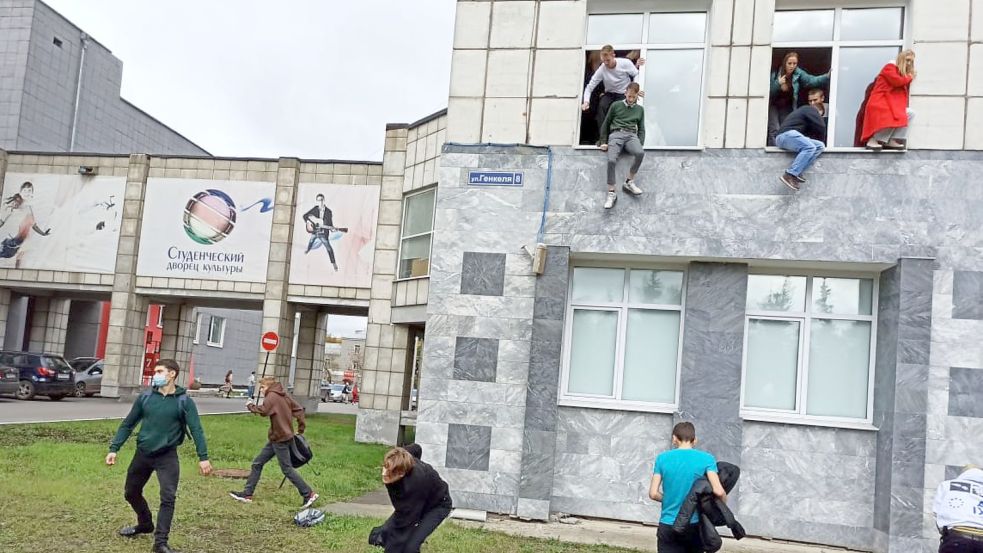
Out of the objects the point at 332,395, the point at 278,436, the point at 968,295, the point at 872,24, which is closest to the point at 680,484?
the point at 968,295

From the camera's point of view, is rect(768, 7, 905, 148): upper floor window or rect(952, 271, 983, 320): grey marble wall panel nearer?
rect(952, 271, 983, 320): grey marble wall panel

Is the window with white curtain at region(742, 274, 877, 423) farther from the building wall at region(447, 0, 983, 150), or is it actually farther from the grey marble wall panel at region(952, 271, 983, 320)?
the building wall at region(447, 0, 983, 150)

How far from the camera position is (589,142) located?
12031 mm

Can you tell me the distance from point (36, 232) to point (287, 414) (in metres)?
24.1

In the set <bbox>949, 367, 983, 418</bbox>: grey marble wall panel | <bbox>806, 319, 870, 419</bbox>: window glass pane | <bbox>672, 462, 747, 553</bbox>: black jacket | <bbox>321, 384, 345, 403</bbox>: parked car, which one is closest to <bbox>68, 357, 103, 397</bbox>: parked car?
<bbox>806, 319, 870, 419</bbox>: window glass pane

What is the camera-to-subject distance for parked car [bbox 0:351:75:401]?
27.5 metres

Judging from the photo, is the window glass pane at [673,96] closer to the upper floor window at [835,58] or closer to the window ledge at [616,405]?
the upper floor window at [835,58]

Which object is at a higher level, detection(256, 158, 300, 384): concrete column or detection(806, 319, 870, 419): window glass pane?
detection(256, 158, 300, 384): concrete column

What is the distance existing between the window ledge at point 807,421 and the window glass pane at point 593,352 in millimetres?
1814

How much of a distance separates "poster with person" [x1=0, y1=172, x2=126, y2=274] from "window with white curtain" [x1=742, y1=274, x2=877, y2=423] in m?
25.4

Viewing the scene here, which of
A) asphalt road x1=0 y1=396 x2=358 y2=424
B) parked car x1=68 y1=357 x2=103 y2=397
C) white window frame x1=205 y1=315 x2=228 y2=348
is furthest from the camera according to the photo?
white window frame x1=205 y1=315 x2=228 y2=348

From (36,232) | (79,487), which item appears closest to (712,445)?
(79,487)

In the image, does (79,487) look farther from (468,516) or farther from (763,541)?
(763,541)

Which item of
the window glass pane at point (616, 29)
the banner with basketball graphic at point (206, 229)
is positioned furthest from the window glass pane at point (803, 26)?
the banner with basketball graphic at point (206, 229)
